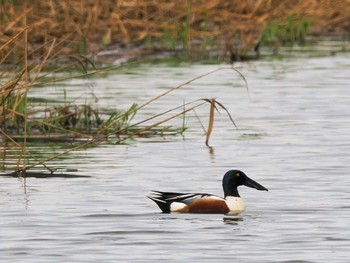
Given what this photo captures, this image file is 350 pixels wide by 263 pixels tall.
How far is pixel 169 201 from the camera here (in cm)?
1112

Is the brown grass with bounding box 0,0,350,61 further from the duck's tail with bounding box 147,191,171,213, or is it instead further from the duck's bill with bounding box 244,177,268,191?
the duck's tail with bounding box 147,191,171,213

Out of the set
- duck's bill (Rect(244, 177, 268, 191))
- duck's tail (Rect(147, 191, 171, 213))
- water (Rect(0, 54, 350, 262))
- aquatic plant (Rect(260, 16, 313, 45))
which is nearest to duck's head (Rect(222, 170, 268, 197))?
duck's bill (Rect(244, 177, 268, 191))

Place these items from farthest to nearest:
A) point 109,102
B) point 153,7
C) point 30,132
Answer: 1. point 153,7
2. point 109,102
3. point 30,132

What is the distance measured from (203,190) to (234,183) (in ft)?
3.10

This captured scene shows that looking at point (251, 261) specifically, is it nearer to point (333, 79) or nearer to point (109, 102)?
point (109, 102)

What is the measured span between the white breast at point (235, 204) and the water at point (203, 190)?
13cm

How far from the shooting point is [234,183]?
1159 cm

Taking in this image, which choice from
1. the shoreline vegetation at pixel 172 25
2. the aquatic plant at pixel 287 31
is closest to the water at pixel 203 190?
the shoreline vegetation at pixel 172 25

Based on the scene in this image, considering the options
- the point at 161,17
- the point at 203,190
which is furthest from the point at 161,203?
the point at 161,17

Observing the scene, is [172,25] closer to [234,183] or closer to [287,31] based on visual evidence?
[287,31]

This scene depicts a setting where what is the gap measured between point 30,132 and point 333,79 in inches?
317

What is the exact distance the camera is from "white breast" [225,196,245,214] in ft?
37.0

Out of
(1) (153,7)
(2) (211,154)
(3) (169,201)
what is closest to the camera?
(3) (169,201)

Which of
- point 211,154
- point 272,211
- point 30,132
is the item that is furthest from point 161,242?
point 30,132
